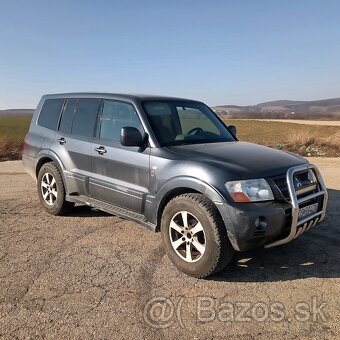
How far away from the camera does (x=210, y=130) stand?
5.04m

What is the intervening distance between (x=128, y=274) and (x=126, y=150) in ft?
4.89

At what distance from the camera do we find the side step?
4255 mm

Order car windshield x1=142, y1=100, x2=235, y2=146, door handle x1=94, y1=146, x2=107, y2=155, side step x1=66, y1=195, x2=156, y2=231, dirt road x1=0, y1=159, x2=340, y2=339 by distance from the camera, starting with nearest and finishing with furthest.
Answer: dirt road x1=0, y1=159, x2=340, y2=339 < side step x1=66, y1=195, x2=156, y2=231 < car windshield x1=142, y1=100, x2=235, y2=146 < door handle x1=94, y1=146, x2=107, y2=155

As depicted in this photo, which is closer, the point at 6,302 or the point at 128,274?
the point at 6,302

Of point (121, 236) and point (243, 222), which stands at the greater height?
point (243, 222)

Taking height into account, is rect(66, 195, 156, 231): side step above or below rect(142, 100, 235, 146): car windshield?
below

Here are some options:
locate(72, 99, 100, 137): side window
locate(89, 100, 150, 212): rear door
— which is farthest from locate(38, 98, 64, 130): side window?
locate(89, 100, 150, 212): rear door

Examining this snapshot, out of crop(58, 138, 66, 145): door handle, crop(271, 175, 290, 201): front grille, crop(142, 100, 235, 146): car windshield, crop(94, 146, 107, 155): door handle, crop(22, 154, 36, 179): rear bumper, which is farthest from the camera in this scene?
crop(22, 154, 36, 179): rear bumper

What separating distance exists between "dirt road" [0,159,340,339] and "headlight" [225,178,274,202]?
0.86 m

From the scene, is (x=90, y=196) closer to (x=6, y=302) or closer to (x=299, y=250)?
(x=6, y=302)

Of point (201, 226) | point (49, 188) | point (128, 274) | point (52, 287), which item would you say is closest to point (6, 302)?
point (52, 287)

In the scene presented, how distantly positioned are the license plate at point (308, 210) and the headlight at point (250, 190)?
433mm

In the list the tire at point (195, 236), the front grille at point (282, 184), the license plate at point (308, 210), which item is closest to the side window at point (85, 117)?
the tire at point (195, 236)

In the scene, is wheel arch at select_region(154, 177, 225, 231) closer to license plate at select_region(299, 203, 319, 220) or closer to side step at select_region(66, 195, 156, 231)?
side step at select_region(66, 195, 156, 231)
